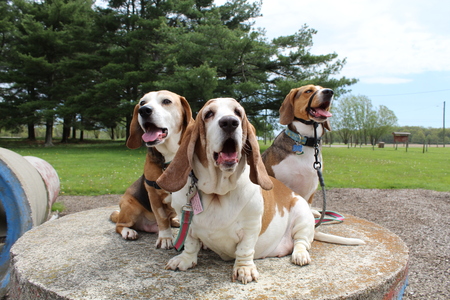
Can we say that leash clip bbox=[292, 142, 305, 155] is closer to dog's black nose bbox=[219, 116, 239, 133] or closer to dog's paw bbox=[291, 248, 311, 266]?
dog's paw bbox=[291, 248, 311, 266]

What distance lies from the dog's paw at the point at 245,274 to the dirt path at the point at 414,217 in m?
2.05

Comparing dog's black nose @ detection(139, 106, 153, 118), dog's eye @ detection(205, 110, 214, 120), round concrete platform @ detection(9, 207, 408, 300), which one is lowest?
round concrete platform @ detection(9, 207, 408, 300)

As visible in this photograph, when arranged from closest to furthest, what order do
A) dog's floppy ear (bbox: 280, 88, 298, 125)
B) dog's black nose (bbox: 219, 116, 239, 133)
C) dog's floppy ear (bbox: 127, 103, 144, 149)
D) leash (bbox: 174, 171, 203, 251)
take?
1. dog's black nose (bbox: 219, 116, 239, 133)
2. leash (bbox: 174, 171, 203, 251)
3. dog's floppy ear (bbox: 127, 103, 144, 149)
4. dog's floppy ear (bbox: 280, 88, 298, 125)

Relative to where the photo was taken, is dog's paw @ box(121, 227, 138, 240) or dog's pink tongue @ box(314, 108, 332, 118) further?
dog's paw @ box(121, 227, 138, 240)

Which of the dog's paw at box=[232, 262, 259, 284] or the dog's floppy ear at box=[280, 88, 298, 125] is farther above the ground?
the dog's floppy ear at box=[280, 88, 298, 125]

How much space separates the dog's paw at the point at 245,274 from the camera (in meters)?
2.24

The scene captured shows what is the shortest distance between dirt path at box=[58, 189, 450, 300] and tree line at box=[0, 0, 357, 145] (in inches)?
372

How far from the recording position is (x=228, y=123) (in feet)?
6.17

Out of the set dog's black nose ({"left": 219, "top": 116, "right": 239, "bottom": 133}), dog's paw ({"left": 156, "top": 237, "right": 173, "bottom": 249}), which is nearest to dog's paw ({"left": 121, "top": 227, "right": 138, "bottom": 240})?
dog's paw ({"left": 156, "top": 237, "right": 173, "bottom": 249})

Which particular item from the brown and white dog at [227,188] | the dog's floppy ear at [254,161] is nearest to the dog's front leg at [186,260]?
the brown and white dog at [227,188]

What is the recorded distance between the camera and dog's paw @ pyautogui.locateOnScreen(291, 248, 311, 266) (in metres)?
2.57

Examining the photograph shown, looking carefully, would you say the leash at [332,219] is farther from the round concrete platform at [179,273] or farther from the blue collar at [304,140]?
the blue collar at [304,140]

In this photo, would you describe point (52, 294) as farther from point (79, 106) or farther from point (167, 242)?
point (79, 106)

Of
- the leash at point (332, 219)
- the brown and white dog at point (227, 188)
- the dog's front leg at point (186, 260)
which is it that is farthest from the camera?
the leash at point (332, 219)
